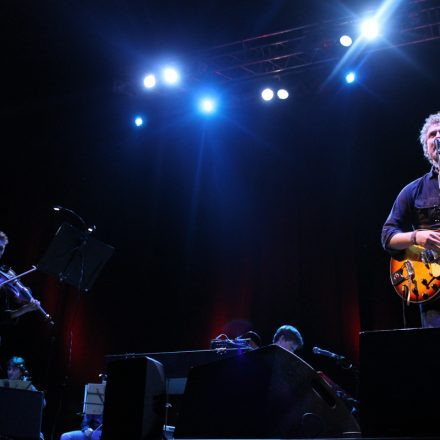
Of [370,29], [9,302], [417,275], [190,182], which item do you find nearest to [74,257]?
[9,302]

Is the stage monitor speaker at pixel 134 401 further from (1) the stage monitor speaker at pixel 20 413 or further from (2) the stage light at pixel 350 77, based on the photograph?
(2) the stage light at pixel 350 77

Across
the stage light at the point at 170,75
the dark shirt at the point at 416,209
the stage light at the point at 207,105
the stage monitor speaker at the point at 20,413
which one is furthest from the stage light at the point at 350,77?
the stage monitor speaker at the point at 20,413

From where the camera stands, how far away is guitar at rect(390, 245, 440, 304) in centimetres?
256

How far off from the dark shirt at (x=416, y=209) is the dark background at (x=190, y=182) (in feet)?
13.2

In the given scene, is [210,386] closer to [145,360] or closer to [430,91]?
[145,360]


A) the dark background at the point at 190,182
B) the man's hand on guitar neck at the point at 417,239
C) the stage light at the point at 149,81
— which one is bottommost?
the man's hand on guitar neck at the point at 417,239

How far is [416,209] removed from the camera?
2.86m

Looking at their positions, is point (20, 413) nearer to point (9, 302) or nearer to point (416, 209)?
point (9, 302)

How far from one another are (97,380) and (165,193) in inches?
122

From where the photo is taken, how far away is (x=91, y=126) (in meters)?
8.26

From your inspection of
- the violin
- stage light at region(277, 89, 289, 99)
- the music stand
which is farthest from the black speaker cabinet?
stage light at region(277, 89, 289, 99)

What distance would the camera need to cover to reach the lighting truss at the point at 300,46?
6227 millimetres

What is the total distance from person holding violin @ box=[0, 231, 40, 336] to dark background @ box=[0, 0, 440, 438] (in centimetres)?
114

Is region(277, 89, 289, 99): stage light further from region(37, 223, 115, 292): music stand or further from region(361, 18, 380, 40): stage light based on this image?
region(37, 223, 115, 292): music stand
